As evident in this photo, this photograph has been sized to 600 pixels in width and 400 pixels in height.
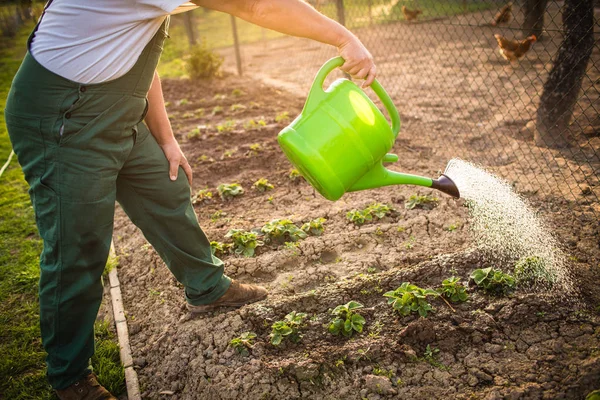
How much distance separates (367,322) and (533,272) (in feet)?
2.92

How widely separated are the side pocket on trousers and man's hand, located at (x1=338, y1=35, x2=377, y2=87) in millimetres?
1160

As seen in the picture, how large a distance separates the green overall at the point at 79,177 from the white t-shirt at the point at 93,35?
5 cm

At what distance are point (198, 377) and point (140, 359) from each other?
0.39m

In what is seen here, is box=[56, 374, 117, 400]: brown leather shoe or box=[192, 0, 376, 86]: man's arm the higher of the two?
box=[192, 0, 376, 86]: man's arm

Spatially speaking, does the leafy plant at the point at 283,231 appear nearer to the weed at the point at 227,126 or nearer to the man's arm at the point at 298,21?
the man's arm at the point at 298,21

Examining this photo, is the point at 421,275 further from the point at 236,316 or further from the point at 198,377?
the point at 198,377

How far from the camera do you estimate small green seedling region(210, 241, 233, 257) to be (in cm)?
291

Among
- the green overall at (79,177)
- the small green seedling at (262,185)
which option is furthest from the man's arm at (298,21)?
the small green seedling at (262,185)

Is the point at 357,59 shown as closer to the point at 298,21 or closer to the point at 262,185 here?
the point at 298,21

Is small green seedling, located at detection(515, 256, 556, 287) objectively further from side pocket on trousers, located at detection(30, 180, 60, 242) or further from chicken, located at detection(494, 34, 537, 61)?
chicken, located at detection(494, 34, 537, 61)

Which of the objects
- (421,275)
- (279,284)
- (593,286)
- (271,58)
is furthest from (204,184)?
(271,58)

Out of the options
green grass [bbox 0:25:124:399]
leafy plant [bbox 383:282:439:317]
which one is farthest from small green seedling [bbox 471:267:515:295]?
green grass [bbox 0:25:124:399]

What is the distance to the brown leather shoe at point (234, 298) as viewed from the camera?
2.34 m

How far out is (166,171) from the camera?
205cm
